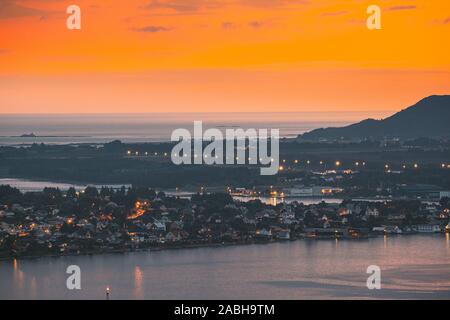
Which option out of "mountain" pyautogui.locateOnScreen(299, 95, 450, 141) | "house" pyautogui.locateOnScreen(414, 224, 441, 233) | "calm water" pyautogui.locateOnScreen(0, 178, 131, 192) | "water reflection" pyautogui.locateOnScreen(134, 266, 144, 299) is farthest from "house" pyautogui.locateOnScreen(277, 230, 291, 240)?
"mountain" pyautogui.locateOnScreen(299, 95, 450, 141)

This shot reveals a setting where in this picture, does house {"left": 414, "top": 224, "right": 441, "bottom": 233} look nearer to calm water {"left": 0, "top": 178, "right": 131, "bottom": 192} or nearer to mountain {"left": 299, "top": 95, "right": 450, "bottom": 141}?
calm water {"left": 0, "top": 178, "right": 131, "bottom": 192}

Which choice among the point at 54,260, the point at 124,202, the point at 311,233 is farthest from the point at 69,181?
the point at 54,260

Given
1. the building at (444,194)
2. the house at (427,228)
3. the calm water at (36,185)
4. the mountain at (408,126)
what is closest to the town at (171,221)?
the house at (427,228)

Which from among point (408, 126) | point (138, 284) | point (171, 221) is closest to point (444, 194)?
point (171, 221)

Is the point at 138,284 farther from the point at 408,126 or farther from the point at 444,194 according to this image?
the point at 408,126

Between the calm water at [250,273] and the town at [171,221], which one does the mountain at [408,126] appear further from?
the calm water at [250,273]
